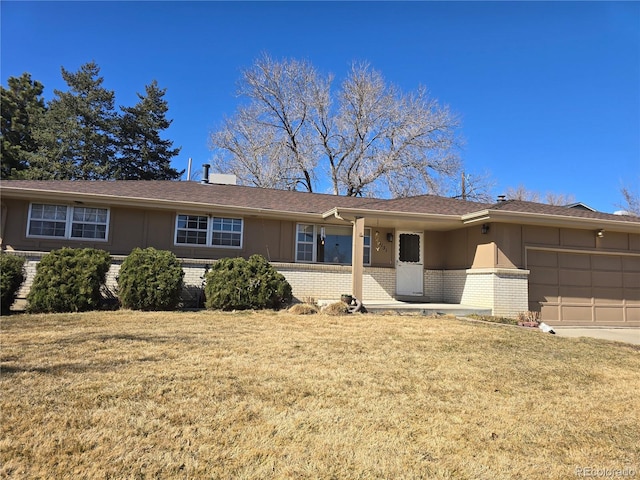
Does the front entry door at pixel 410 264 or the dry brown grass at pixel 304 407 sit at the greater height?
the front entry door at pixel 410 264

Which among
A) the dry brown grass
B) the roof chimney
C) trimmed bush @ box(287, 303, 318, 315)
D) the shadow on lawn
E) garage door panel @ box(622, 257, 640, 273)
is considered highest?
the roof chimney

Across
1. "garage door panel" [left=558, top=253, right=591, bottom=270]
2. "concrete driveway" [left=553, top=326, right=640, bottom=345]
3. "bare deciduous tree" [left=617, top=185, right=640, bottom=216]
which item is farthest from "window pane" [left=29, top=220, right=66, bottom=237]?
"bare deciduous tree" [left=617, top=185, right=640, bottom=216]

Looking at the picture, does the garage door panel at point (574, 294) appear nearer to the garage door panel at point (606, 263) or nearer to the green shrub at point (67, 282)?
the garage door panel at point (606, 263)

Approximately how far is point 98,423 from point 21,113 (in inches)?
1354

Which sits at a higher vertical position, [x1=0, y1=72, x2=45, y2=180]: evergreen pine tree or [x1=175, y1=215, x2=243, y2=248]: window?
[x1=0, y1=72, x2=45, y2=180]: evergreen pine tree

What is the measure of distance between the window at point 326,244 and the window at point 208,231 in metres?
1.96

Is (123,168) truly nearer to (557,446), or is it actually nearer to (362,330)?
(362,330)

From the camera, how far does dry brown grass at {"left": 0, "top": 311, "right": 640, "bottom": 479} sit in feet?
8.73

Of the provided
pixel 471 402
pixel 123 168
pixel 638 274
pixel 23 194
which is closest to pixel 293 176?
pixel 123 168

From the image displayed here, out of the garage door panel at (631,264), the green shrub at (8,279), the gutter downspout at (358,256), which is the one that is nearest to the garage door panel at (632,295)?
the garage door panel at (631,264)

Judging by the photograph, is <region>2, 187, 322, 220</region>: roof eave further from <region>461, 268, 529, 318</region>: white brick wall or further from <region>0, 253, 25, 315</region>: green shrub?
<region>461, 268, 529, 318</region>: white brick wall

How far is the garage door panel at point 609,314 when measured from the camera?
11258mm

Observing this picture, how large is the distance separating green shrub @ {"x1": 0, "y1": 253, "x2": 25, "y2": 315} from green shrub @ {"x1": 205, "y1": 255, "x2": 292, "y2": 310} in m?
4.10

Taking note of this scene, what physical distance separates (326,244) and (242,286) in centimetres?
383
